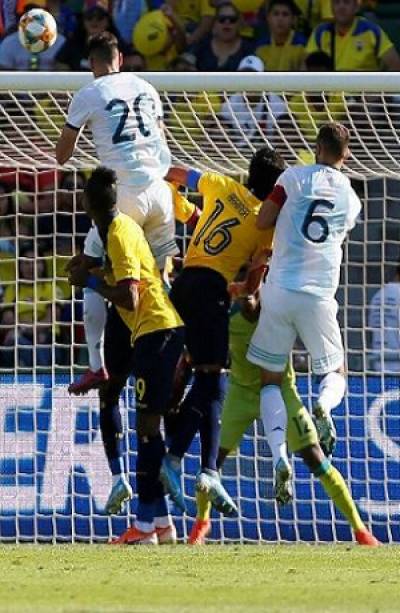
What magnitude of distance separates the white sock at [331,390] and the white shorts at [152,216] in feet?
3.87

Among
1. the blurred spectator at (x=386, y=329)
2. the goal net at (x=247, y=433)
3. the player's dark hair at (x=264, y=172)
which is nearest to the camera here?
the player's dark hair at (x=264, y=172)

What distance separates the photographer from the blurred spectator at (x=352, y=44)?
1407cm

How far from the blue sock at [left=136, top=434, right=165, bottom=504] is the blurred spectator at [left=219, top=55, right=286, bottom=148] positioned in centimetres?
299

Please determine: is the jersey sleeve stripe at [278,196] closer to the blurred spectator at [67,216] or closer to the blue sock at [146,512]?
the blue sock at [146,512]

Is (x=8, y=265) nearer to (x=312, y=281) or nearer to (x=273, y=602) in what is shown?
(x=312, y=281)

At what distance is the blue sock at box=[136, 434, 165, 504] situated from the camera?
892 cm

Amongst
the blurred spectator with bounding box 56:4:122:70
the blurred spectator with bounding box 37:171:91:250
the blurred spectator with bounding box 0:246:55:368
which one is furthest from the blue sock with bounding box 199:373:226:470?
the blurred spectator with bounding box 56:4:122:70

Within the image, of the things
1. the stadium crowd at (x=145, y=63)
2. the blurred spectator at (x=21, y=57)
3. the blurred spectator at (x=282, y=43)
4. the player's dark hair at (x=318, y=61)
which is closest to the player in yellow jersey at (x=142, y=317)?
the stadium crowd at (x=145, y=63)

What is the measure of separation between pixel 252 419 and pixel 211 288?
90 centimetres

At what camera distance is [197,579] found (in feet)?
23.3

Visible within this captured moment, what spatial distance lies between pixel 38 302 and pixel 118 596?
5448 millimetres

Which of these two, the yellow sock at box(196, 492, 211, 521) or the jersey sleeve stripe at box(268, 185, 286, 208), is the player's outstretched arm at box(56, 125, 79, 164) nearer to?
the jersey sleeve stripe at box(268, 185, 286, 208)

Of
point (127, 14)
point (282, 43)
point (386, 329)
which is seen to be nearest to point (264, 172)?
point (386, 329)

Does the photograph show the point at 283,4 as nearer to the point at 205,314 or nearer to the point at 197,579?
the point at 205,314
